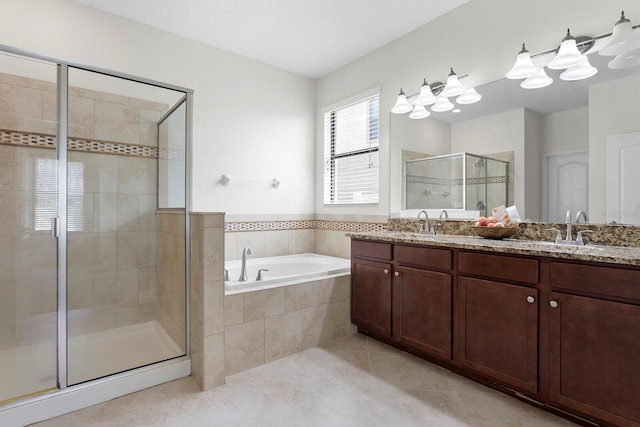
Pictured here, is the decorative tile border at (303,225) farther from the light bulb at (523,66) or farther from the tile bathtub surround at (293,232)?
the light bulb at (523,66)

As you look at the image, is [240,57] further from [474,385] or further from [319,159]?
[474,385]

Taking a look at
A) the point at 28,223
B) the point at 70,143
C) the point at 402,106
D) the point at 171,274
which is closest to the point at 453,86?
the point at 402,106

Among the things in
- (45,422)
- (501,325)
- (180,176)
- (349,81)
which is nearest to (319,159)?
(349,81)

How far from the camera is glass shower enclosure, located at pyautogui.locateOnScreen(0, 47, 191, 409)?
188 cm

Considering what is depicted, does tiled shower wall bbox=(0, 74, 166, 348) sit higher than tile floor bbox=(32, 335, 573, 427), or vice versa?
tiled shower wall bbox=(0, 74, 166, 348)

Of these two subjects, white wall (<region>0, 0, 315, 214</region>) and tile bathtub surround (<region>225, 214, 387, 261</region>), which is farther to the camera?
tile bathtub surround (<region>225, 214, 387, 261</region>)

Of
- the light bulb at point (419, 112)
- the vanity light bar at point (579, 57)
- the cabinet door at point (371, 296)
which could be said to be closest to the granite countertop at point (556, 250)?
the cabinet door at point (371, 296)

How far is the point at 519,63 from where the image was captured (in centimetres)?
217

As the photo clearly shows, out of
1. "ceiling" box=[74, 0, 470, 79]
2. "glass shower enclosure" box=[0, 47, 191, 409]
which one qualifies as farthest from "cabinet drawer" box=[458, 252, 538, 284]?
"ceiling" box=[74, 0, 470, 79]

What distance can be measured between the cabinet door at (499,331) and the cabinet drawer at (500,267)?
0.15 feet

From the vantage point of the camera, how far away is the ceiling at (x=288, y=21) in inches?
102

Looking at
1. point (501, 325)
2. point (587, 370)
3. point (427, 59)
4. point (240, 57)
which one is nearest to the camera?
point (587, 370)

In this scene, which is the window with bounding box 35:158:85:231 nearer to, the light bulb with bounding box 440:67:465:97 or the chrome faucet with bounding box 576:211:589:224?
the light bulb with bounding box 440:67:465:97

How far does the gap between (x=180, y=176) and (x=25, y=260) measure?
107 centimetres
